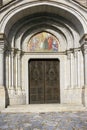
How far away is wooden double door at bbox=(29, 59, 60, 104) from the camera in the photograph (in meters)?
14.1

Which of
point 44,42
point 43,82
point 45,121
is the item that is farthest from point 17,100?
point 45,121

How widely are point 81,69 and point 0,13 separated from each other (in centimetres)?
474

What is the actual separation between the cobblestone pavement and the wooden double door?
319cm

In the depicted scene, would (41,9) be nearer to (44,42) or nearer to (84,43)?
(44,42)

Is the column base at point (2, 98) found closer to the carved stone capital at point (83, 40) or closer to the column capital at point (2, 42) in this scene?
the column capital at point (2, 42)

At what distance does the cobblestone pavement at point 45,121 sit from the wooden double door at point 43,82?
3.19m

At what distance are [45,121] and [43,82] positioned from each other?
5.05 m

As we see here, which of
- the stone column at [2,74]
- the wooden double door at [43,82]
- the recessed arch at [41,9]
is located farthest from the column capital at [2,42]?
the wooden double door at [43,82]

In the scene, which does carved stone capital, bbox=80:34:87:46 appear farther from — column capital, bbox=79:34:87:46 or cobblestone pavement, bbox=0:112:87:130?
cobblestone pavement, bbox=0:112:87:130

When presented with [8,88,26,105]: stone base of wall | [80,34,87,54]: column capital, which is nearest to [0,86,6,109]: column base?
[8,88,26,105]: stone base of wall

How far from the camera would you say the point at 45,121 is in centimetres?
925

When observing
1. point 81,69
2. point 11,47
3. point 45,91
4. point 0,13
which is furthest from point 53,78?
point 0,13

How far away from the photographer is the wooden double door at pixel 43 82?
14133 millimetres

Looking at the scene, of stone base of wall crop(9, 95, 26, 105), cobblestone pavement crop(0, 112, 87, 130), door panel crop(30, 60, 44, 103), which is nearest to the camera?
cobblestone pavement crop(0, 112, 87, 130)
